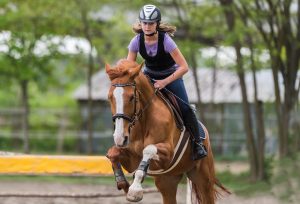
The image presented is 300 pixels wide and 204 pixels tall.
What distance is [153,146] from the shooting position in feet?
26.8

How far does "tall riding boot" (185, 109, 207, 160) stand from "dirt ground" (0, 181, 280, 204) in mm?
4157

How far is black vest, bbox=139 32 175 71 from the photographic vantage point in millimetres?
8719

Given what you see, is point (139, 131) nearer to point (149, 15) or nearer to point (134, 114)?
point (134, 114)

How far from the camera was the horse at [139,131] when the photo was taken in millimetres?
7891

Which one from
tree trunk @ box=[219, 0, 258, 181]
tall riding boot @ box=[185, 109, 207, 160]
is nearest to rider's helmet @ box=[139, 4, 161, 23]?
tall riding boot @ box=[185, 109, 207, 160]

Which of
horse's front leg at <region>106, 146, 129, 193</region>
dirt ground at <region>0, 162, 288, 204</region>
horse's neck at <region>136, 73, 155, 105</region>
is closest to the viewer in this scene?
horse's front leg at <region>106, 146, 129, 193</region>

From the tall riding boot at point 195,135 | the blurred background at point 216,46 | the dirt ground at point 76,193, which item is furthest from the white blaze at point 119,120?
the blurred background at point 216,46

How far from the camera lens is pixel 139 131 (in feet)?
27.5

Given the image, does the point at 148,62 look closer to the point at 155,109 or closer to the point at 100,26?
the point at 155,109

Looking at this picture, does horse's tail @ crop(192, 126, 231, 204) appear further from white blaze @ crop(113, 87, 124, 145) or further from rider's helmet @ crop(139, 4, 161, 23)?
white blaze @ crop(113, 87, 124, 145)

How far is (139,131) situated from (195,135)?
1.15 metres

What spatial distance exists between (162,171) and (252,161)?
38.4 feet

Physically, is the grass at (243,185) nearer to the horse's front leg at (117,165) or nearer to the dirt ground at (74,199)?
the dirt ground at (74,199)

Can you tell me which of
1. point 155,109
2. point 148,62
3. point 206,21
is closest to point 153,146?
point 155,109
